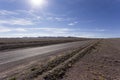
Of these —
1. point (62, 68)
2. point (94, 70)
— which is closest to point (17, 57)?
point (62, 68)

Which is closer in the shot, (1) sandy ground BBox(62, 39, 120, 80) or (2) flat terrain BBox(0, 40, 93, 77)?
(1) sandy ground BBox(62, 39, 120, 80)

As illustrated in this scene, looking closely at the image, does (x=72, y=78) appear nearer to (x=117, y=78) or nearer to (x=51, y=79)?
(x=51, y=79)

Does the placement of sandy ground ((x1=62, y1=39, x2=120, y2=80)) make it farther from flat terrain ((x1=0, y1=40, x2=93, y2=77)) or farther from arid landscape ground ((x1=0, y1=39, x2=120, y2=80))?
flat terrain ((x1=0, y1=40, x2=93, y2=77))

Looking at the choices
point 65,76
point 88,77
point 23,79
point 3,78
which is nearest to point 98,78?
point 88,77

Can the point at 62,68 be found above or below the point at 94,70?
above

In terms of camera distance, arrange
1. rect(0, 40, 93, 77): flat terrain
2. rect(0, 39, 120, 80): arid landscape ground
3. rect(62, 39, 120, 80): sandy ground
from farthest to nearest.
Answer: rect(0, 40, 93, 77): flat terrain → rect(62, 39, 120, 80): sandy ground → rect(0, 39, 120, 80): arid landscape ground

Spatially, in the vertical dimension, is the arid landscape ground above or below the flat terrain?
above

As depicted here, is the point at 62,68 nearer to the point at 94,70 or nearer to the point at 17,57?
the point at 94,70

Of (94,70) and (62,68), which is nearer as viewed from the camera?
(62,68)

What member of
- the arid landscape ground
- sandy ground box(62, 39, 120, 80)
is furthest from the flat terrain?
sandy ground box(62, 39, 120, 80)

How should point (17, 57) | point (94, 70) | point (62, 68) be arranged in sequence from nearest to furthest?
point (62, 68), point (94, 70), point (17, 57)

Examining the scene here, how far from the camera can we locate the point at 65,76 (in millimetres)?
9180

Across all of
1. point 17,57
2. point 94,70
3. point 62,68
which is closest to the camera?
point 62,68

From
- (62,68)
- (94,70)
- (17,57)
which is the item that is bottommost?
(17,57)
